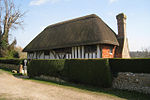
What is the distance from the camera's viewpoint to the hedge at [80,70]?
23.1 feet

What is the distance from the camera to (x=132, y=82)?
6469 millimetres

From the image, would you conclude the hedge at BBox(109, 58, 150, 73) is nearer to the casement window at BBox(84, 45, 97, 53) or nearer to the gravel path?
the gravel path

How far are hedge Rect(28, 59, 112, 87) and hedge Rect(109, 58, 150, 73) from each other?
1.49 feet

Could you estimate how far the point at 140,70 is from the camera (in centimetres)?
628

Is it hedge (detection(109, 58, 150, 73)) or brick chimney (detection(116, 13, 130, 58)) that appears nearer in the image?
hedge (detection(109, 58, 150, 73))

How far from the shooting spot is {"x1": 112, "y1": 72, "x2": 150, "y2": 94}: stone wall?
600 centimetres

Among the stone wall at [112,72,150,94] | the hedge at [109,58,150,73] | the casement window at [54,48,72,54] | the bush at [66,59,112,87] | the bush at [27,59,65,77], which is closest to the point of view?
the stone wall at [112,72,150,94]

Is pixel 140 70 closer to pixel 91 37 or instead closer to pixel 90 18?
pixel 91 37

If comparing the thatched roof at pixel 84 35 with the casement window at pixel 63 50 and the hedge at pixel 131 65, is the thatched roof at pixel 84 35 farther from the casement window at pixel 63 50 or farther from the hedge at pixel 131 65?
the hedge at pixel 131 65

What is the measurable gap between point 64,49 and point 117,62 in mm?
6974

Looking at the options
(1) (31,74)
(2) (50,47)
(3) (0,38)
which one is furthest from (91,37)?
(3) (0,38)

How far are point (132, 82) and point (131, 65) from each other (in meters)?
0.88

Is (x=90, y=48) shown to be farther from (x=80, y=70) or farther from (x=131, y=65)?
(x=131, y=65)

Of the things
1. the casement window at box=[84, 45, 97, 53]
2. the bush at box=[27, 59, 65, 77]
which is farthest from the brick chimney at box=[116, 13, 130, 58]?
the bush at box=[27, 59, 65, 77]
